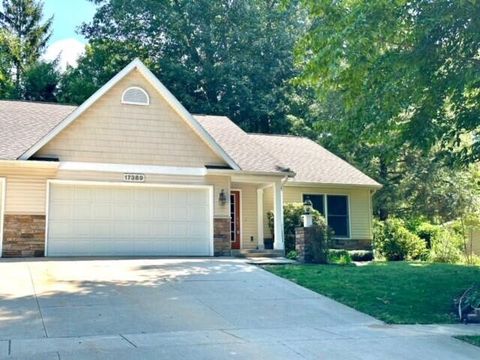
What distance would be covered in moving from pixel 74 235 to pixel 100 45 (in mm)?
22821

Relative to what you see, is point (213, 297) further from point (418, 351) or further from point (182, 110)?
point (182, 110)

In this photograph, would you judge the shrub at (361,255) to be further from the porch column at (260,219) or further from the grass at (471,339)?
the grass at (471,339)

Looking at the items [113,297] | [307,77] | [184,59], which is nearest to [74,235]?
[113,297]

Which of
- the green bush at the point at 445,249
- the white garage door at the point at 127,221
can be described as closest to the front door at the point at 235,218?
the white garage door at the point at 127,221

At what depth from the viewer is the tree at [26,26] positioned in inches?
1560

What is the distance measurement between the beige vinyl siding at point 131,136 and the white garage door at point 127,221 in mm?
926

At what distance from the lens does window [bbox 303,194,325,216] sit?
22.0 metres

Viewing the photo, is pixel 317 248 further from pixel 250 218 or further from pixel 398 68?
pixel 398 68

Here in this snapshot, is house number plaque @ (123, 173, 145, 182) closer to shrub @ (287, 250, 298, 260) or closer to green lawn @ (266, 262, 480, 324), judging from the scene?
green lawn @ (266, 262, 480, 324)

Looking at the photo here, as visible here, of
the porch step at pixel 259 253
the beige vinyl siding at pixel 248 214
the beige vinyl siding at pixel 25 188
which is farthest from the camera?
the beige vinyl siding at pixel 248 214

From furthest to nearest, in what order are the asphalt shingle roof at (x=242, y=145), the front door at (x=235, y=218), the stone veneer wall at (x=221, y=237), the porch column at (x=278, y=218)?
the front door at (x=235, y=218)
the porch column at (x=278, y=218)
the stone veneer wall at (x=221, y=237)
the asphalt shingle roof at (x=242, y=145)

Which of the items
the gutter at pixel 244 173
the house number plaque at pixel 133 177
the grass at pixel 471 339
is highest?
the gutter at pixel 244 173

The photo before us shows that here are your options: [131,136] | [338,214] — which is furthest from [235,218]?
[131,136]

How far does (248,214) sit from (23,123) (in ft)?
27.3
